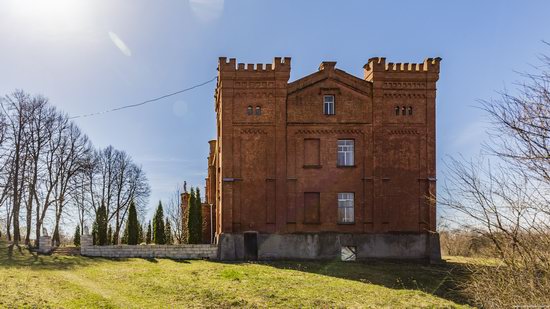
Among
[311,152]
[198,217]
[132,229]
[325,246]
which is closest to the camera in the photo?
[325,246]

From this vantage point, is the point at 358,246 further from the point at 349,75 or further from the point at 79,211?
the point at 79,211

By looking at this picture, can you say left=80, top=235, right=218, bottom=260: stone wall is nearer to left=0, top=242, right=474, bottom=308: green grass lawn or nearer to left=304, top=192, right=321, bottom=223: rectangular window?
left=0, top=242, right=474, bottom=308: green grass lawn

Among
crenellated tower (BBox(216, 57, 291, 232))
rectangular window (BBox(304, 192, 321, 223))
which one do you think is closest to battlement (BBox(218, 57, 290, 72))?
crenellated tower (BBox(216, 57, 291, 232))

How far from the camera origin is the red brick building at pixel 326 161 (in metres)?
27.0

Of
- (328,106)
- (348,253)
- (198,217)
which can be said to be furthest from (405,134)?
(198,217)

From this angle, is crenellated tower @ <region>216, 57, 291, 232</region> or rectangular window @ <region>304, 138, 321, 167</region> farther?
rectangular window @ <region>304, 138, 321, 167</region>

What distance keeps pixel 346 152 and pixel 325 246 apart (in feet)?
17.7

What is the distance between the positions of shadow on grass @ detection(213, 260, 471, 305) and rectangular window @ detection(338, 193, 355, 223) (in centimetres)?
247

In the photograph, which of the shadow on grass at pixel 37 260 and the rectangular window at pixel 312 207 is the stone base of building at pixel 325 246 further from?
the shadow on grass at pixel 37 260

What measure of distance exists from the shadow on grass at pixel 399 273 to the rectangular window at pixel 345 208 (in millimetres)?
2470

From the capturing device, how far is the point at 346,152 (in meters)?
27.7

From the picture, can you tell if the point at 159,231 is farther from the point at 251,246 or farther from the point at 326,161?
the point at 326,161

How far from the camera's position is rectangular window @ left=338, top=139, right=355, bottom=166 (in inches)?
1089

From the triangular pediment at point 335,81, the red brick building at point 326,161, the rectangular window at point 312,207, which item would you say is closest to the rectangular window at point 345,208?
the red brick building at point 326,161
